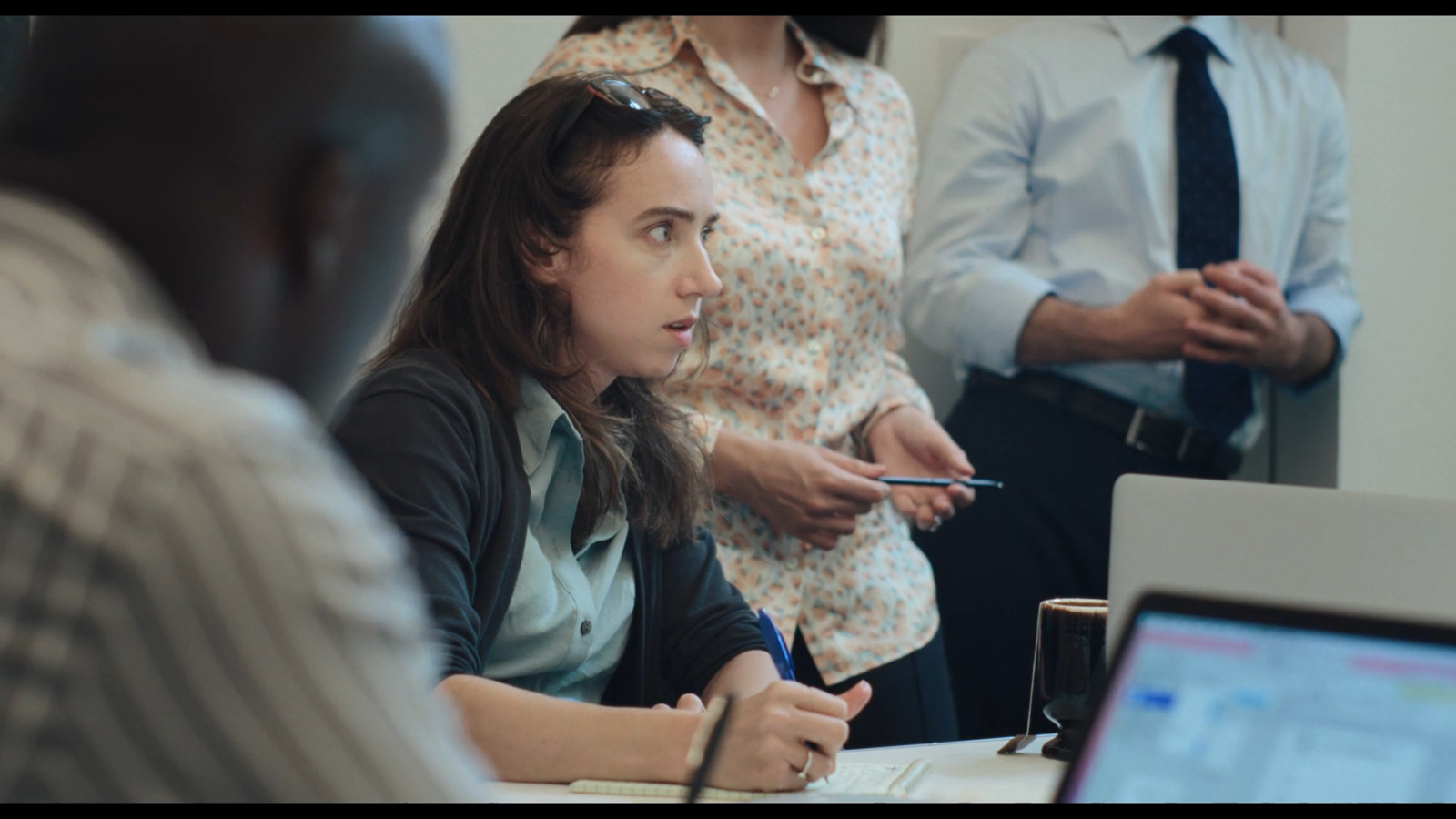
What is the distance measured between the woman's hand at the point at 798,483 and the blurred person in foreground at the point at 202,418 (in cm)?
131

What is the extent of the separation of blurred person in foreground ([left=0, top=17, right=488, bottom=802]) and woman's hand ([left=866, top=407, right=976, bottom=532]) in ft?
4.98

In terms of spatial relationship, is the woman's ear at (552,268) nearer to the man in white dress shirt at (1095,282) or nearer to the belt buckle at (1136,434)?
the man in white dress shirt at (1095,282)

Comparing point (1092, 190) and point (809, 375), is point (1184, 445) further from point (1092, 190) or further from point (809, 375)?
point (809, 375)

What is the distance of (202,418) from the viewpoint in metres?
0.47

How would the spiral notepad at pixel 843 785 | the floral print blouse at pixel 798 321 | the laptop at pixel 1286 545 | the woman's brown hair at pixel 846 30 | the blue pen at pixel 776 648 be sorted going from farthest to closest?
1. the woman's brown hair at pixel 846 30
2. the floral print blouse at pixel 798 321
3. the blue pen at pixel 776 648
4. the laptop at pixel 1286 545
5. the spiral notepad at pixel 843 785

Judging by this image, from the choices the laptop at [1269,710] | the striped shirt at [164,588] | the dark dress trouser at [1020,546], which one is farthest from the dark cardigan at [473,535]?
the dark dress trouser at [1020,546]

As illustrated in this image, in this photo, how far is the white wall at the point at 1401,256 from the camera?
283 centimetres

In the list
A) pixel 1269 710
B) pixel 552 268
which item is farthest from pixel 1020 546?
pixel 1269 710

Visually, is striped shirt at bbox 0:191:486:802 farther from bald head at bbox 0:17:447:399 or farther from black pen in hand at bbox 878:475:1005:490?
black pen in hand at bbox 878:475:1005:490

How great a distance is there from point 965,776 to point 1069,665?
0.56 feet

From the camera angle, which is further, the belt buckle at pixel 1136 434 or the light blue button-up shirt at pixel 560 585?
the belt buckle at pixel 1136 434

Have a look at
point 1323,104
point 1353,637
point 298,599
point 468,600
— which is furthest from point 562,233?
point 1323,104

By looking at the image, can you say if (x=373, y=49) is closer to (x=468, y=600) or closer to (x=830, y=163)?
(x=468, y=600)

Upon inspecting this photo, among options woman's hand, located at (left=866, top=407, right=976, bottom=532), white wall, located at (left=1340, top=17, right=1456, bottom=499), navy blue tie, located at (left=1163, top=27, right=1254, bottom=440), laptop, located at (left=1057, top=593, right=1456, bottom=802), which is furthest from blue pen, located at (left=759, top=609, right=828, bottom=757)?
white wall, located at (left=1340, top=17, right=1456, bottom=499)
